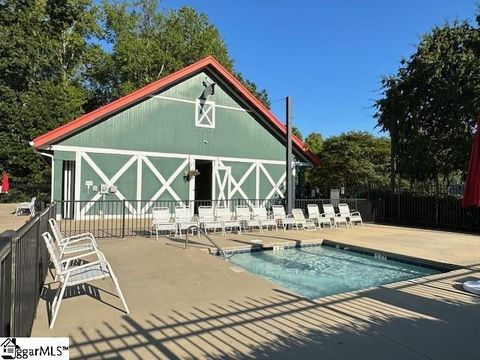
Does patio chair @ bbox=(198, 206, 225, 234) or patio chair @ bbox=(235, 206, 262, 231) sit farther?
patio chair @ bbox=(235, 206, 262, 231)

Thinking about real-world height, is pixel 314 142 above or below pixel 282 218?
above

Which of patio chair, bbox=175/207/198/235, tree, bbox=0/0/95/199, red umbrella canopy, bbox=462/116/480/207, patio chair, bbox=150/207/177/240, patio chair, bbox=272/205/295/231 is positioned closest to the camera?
red umbrella canopy, bbox=462/116/480/207

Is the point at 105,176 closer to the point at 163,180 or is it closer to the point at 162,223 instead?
the point at 163,180

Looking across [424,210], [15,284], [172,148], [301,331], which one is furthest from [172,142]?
[15,284]

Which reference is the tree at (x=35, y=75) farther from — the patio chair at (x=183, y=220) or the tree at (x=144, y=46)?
the patio chair at (x=183, y=220)

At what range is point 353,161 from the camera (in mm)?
24484

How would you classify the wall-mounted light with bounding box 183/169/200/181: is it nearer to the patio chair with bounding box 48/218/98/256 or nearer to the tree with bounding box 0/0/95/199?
the patio chair with bounding box 48/218/98/256

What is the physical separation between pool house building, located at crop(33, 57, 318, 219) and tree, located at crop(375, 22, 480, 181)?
15.5 feet

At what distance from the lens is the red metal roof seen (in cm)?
1364

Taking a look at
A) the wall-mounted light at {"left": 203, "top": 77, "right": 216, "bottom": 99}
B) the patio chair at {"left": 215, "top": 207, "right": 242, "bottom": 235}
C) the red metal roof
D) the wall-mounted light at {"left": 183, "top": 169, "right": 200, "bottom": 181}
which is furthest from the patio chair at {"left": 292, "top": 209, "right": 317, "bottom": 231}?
the wall-mounted light at {"left": 203, "top": 77, "right": 216, "bottom": 99}

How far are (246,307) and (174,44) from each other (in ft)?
104

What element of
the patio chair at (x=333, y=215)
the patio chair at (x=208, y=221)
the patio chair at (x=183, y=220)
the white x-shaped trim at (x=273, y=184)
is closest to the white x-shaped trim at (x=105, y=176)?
the patio chair at (x=183, y=220)

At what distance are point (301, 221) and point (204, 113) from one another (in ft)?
23.0

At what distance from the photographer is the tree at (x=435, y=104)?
576 inches
